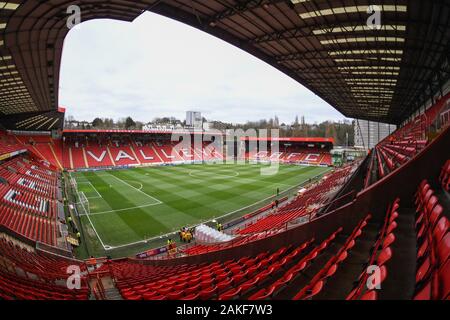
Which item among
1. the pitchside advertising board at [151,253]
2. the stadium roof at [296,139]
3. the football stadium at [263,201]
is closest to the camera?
the football stadium at [263,201]

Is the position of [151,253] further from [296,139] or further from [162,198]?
[296,139]

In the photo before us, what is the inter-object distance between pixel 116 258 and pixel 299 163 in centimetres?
4623

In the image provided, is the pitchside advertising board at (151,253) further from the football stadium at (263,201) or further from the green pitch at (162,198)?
the green pitch at (162,198)

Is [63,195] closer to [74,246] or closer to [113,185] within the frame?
[113,185]

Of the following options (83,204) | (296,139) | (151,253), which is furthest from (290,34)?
(296,139)

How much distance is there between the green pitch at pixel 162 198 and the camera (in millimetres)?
18719

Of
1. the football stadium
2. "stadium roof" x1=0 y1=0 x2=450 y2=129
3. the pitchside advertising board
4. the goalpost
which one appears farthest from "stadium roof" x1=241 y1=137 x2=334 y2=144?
the pitchside advertising board

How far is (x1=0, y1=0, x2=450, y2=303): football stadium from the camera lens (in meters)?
4.23

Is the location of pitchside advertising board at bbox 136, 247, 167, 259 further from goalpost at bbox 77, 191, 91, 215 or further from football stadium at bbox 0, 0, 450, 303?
goalpost at bbox 77, 191, 91, 215

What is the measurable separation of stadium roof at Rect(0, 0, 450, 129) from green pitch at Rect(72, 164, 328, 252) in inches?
435

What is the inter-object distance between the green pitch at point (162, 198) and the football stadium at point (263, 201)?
0.21m

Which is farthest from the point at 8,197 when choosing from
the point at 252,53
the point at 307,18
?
the point at 307,18

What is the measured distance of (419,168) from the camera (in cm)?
523

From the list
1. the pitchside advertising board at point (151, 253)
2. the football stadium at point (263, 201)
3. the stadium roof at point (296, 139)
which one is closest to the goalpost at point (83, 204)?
the football stadium at point (263, 201)
